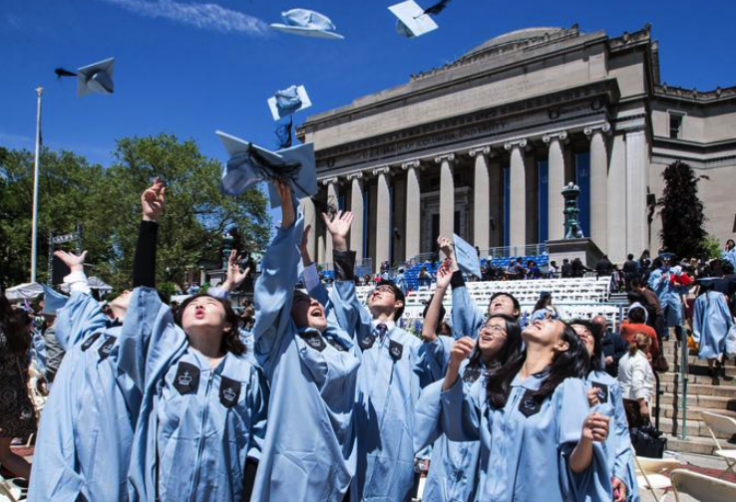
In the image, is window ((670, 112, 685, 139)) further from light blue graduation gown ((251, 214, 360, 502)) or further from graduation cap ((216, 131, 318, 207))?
light blue graduation gown ((251, 214, 360, 502))

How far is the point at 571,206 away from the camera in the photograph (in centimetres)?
2877

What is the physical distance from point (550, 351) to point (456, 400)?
59 cm

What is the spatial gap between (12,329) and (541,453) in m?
4.35

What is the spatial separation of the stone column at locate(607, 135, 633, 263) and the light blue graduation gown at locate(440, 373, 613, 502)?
1422 inches

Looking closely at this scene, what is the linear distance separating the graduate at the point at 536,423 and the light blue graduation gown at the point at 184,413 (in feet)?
3.72

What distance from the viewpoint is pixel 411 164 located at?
46062mm

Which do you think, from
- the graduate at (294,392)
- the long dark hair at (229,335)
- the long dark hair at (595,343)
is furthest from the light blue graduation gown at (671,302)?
the long dark hair at (229,335)

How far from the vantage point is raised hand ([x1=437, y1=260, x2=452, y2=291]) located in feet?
16.1

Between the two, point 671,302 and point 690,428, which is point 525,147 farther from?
point 690,428

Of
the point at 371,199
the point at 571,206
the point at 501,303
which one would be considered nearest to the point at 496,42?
the point at 371,199

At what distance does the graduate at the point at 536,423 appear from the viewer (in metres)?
3.21

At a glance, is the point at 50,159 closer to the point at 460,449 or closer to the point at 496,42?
the point at 496,42

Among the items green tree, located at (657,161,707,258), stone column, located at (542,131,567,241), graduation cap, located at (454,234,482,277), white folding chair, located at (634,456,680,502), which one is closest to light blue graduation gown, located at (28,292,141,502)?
graduation cap, located at (454,234,482,277)

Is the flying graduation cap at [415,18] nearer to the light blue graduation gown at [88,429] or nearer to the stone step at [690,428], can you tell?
the light blue graduation gown at [88,429]
